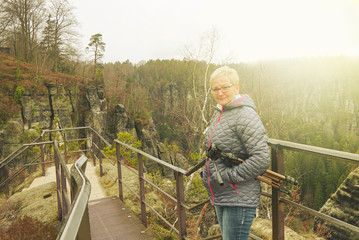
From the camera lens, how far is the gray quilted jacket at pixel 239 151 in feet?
5.59

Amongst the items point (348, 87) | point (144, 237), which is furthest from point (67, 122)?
point (348, 87)

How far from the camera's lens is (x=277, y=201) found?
6.35 ft

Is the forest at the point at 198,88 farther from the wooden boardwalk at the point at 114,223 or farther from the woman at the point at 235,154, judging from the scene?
the woman at the point at 235,154

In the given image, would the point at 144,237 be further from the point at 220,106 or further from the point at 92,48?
the point at 92,48

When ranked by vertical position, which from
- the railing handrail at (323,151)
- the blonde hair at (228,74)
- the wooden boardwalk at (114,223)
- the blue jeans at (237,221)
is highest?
the blonde hair at (228,74)

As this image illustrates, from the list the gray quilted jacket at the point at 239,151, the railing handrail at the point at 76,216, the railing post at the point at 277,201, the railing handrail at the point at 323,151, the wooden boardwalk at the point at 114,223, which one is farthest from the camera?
the wooden boardwalk at the point at 114,223

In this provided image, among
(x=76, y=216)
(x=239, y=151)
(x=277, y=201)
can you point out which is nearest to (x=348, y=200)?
(x=277, y=201)

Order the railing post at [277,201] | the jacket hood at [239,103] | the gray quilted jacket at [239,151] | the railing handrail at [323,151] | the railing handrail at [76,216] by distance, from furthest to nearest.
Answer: the railing post at [277,201], the jacket hood at [239,103], the gray quilted jacket at [239,151], the railing handrail at [323,151], the railing handrail at [76,216]

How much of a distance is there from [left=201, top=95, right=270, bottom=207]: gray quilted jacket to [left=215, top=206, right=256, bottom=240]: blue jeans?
0.06 m

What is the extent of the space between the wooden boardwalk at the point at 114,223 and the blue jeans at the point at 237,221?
2.33m

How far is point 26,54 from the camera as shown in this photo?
24641 millimetres

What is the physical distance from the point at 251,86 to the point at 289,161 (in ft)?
101

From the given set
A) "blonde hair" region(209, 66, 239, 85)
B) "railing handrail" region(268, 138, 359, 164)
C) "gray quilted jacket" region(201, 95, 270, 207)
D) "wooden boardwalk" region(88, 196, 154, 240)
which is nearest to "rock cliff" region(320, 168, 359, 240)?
"wooden boardwalk" region(88, 196, 154, 240)

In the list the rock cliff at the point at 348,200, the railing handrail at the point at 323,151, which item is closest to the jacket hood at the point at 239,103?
the railing handrail at the point at 323,151
